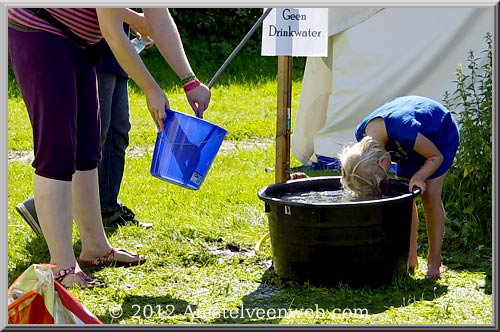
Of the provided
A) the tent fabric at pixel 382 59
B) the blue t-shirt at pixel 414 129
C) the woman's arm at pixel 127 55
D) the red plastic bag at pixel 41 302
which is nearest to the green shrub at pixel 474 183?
the blue t-shirt at pixel 414 129

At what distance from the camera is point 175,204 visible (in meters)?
5.48

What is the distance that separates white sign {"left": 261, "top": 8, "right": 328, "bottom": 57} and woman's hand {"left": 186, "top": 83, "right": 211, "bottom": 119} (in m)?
0.71

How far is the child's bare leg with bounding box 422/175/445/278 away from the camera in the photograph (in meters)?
4.25

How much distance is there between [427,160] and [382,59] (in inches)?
91.0

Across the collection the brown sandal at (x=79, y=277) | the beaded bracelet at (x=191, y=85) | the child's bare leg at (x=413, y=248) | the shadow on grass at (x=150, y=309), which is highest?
the beaded bracelet at (x=191, y=85)

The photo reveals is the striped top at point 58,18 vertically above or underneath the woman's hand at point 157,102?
above

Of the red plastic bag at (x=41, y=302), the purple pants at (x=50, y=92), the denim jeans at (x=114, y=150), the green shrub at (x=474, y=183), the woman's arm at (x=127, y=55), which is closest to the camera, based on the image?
the red plastic bag at (x=41, y=302)

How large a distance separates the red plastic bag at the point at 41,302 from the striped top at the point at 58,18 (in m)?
1.12

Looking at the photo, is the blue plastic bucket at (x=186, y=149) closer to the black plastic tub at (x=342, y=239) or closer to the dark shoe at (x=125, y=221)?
the black plastic tub at (x=342, y=239)

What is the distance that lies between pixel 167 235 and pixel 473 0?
2042 millimetres

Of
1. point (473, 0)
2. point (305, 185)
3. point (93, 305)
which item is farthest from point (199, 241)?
point (473, 0)

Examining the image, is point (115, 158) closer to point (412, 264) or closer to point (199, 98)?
point (199, 98)

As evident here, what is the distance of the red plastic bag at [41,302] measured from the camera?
10.3 feet

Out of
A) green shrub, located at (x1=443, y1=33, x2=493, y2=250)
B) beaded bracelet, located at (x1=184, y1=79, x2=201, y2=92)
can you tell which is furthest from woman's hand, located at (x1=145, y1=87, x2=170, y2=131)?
green shrub, located at (x1=443, y1=33, x2=493, y2=250)
